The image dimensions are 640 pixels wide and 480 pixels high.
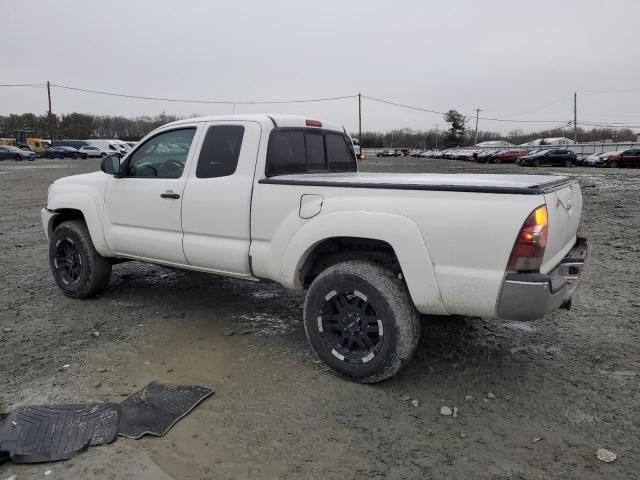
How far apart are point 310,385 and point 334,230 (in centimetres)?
113

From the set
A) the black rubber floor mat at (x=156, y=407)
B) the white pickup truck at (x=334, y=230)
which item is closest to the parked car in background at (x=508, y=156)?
the white pickup truck at (x=334, y=230)

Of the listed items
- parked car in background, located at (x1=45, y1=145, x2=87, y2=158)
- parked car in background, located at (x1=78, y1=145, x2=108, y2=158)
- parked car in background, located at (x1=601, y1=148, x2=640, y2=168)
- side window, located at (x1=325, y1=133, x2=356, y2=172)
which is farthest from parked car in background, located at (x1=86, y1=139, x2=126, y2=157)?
side window, located at (x1=325, y1=133, x2=356, y2=172)

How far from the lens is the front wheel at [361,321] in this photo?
338 centimetres

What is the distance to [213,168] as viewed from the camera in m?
4.35

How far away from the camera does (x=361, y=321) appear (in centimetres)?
356

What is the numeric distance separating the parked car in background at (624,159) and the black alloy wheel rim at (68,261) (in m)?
39.1

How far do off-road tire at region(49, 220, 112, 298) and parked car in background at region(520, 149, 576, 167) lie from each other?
138 feet

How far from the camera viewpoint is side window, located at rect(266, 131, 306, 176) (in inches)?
165

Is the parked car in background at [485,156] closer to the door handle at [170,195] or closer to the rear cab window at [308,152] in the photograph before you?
the rear cab window at [308,152]

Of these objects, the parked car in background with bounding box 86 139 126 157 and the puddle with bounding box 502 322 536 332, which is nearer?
the puddle with bounding box 502 322 536 332

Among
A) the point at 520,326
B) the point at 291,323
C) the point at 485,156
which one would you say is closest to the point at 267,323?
the point at 291,323

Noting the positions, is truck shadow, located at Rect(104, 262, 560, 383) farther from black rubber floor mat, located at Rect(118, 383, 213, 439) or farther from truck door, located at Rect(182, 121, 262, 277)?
black rubber floor mat, located at Rect(118, 383, 213, 439)

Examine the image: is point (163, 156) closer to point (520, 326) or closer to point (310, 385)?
point (310, 385)

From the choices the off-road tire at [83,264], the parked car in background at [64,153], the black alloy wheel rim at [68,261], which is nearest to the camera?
the off-road tire at [83,264]
